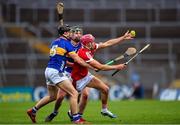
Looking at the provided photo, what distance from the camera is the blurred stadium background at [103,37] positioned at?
36.6 metres

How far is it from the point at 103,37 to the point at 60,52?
2339 centimetres

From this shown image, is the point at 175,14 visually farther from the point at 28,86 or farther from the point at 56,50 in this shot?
the point at 56,50

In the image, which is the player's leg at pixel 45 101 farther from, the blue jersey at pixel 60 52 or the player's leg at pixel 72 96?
the player's leg at pixel 72 96

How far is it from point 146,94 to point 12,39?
26.5ft

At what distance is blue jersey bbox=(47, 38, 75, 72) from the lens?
1616cm

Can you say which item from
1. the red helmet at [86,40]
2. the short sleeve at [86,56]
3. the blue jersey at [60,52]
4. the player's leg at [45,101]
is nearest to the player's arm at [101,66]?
the short sleeve at [86,56]

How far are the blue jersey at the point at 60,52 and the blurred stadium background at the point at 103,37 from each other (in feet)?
60.1

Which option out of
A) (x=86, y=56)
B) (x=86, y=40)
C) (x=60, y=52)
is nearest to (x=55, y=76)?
(x=60, y=52)

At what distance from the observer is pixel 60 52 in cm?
1622

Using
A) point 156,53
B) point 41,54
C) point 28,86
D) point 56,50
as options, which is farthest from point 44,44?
point 56,50

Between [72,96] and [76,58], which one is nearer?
[72,96]

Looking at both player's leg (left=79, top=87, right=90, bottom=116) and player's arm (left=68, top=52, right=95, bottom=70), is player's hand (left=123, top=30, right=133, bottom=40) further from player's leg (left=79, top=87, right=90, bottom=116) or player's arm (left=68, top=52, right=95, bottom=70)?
player's arm (left=68, top=52, right=95, bottom=70)

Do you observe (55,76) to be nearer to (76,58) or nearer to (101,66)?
(76,58)

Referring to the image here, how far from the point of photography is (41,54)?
38344 millimetres
